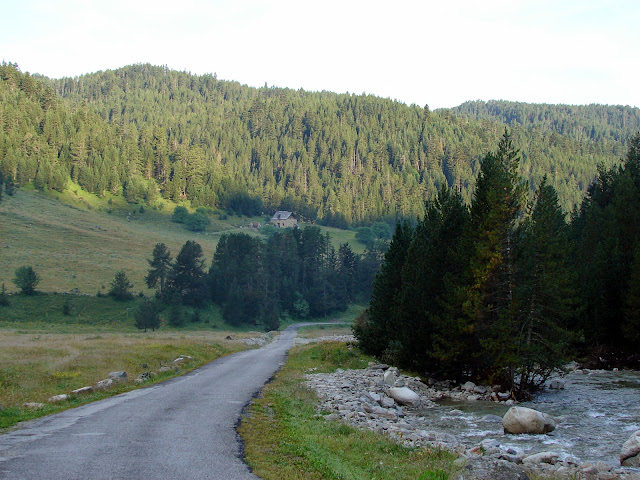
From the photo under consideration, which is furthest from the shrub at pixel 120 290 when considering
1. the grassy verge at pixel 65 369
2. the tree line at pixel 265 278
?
the grassy verge at pixel 65 369

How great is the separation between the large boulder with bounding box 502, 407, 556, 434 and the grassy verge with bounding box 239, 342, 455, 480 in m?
6.75

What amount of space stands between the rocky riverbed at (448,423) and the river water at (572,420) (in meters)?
0.07

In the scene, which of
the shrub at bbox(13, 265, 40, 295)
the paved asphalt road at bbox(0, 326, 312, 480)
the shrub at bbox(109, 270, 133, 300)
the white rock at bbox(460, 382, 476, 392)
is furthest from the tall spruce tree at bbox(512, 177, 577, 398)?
the shrub at bbox(13, 265, 40, 295)

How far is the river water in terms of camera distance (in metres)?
18.5

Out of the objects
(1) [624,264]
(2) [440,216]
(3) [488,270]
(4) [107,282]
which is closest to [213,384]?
(3) [488,270]

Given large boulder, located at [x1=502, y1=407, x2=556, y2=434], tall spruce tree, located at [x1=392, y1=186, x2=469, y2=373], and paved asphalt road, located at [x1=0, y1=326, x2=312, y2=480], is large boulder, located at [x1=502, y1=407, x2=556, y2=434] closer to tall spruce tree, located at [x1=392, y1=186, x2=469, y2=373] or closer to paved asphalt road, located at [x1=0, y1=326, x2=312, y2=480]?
paved asphalt road, located at [x1=0, y1=326, x2=312, y2=480]

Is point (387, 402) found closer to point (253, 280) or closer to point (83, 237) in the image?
point (253, 280)

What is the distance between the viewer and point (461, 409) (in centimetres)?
2738

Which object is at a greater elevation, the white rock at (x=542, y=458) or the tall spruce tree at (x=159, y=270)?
the white rock at (x=542, y=458)

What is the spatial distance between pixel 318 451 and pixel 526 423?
10.7 metres

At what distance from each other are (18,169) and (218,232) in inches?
2562

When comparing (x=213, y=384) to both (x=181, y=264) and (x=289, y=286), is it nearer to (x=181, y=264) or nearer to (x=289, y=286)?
(x=181, y=264)

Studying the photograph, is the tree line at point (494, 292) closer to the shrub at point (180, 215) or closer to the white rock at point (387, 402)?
the white rock at point (387, 402)

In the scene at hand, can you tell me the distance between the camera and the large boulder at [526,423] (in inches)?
811
